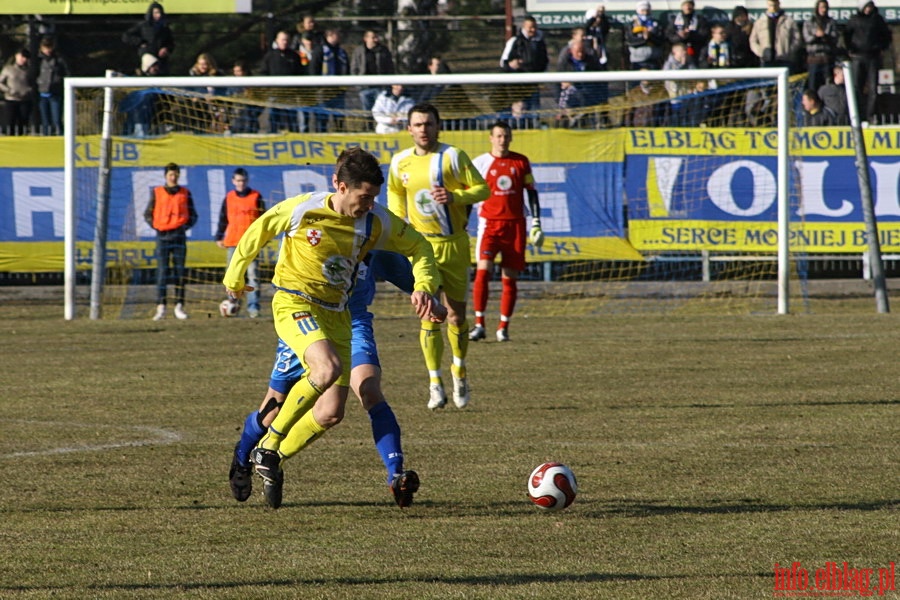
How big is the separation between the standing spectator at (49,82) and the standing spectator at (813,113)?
36.0ft

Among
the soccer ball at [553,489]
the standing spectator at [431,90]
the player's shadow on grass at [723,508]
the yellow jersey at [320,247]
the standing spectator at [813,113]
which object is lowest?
the player's shadow on grass at [723,508]

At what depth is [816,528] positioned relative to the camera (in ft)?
21.3

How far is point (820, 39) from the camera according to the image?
73.2 feet

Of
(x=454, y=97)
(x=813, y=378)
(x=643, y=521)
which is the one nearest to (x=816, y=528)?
(x=643, y=521)

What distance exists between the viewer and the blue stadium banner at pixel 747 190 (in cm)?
1950

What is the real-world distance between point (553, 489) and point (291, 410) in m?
1.34

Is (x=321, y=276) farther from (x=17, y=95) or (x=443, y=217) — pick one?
(x=17, y=95)

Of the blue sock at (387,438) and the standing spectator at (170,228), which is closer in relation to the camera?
the blue sock at (387,438)

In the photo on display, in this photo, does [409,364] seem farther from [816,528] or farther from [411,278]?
[816,528]

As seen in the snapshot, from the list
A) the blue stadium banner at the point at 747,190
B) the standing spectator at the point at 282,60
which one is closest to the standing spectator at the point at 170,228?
the standing spectator at the point at 282,60

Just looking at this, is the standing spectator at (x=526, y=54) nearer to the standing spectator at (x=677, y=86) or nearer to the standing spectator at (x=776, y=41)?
the standing spectator at (x=677, y=86)

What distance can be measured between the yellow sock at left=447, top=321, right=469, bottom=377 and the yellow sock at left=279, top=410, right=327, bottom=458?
3785 mm

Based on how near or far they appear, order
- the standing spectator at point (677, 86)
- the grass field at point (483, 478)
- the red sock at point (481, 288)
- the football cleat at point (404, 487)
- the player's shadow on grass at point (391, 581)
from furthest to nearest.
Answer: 1. the standing spectator at point (677, 86)
2. the red sock at point (481, 288)
3. the football cleat at point (404, 487)
4. the grass field at point (483, 478)
5. the player's shadow on grass at point (391, 581)

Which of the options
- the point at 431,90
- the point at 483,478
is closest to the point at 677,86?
the point at 431,90
